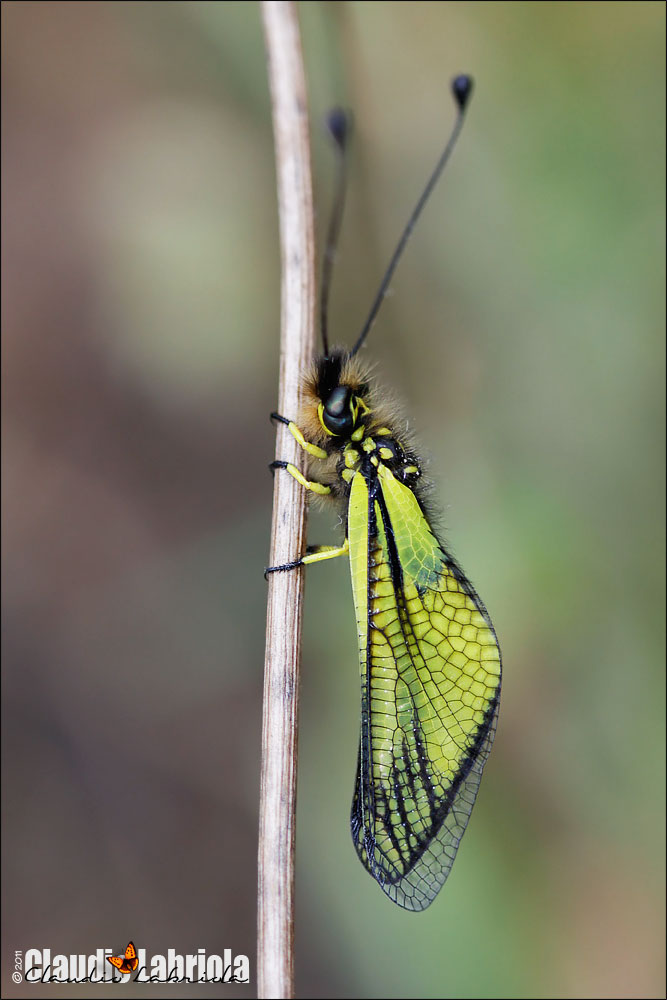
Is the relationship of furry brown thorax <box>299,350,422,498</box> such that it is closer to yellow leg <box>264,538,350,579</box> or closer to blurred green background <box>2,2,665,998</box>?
yellow leg <box>264,538,350,579</box>

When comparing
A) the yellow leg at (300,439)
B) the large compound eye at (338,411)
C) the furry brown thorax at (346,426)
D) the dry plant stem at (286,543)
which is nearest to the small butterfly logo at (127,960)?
the dry plant stem at (286,543)

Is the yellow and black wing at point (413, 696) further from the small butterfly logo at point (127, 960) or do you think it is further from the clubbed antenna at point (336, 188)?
the small butterfly logo at point (127, 960)

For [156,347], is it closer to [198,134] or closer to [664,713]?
[198,134]

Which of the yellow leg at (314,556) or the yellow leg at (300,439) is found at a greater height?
the yellow leg at (300,439)

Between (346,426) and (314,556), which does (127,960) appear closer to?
(314,556)

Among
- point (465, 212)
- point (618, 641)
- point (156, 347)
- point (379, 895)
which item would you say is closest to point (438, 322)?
point (465, 212)

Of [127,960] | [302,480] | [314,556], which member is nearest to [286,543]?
[314,556]

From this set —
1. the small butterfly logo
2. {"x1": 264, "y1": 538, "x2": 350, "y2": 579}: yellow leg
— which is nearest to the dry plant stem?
{"x1": 264, "y1": 538, "x2": 350, "y2": 579}: yellow leg
